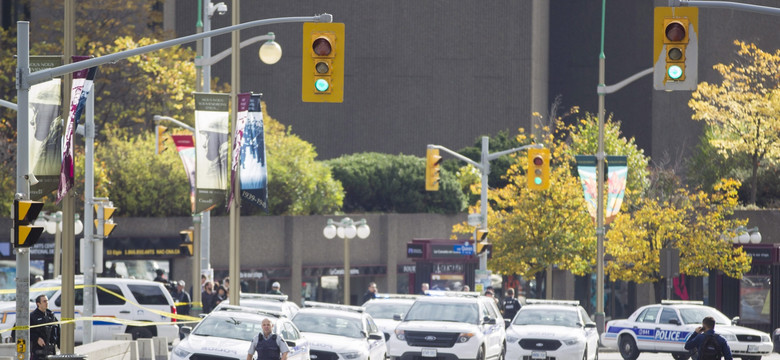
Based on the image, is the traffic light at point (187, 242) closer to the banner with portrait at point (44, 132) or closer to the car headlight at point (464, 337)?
the car headlight at point (464, 337)

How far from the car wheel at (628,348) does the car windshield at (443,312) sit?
6222 mm

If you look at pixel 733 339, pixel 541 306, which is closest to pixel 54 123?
pixel 541 306

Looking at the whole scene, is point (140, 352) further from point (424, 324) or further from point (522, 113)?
point (522, 113)

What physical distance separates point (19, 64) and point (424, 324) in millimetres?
12260

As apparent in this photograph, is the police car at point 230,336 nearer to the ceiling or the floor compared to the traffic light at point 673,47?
nearer to the floor

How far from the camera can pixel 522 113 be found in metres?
70.6

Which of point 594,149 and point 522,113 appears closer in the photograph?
point 594,149

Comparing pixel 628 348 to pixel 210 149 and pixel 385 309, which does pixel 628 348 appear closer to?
pixel 385 309

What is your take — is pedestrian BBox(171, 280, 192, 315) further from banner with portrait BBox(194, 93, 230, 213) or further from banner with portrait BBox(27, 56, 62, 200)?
banner with portrait BBox(27, 56, 62, 200)

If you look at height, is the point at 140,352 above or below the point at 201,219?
below

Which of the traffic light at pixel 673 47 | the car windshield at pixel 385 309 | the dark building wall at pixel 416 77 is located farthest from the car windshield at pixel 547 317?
the dark building wall at pixel 416 77

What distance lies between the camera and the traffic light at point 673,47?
16.9 metres

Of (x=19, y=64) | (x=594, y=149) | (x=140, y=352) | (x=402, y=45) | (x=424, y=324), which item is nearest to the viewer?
(x=19, y=64)

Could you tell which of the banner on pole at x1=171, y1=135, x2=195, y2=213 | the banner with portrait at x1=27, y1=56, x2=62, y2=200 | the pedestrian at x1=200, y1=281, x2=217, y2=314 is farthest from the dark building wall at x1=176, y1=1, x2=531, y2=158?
the banner with portrait at x1=27, y1=56, x2=62, y2=200
